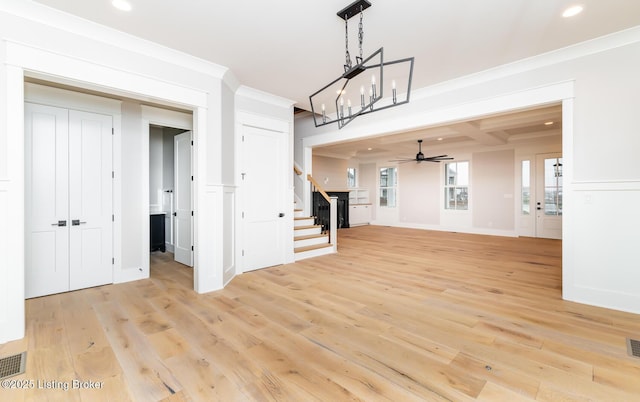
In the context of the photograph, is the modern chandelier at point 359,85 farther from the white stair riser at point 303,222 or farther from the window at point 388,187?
the window at point 388,187

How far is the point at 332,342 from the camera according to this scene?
2408 mm

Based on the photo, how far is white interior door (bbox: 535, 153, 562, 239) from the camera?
25.9 feet

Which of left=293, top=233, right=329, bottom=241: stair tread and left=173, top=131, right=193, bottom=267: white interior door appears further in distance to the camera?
left=293, top=233, right=329, bottom=241: stair tread

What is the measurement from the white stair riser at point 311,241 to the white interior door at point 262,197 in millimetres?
617

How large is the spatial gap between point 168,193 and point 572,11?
6.55 metres

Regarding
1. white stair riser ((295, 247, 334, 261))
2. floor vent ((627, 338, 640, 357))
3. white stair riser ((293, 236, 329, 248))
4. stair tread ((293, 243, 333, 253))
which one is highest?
white stair riser ((293, 236, 329, 248))

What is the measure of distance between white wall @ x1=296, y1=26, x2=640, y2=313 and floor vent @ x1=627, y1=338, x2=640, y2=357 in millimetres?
851

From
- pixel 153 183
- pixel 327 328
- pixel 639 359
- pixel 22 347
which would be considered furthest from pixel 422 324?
pixel 153 183

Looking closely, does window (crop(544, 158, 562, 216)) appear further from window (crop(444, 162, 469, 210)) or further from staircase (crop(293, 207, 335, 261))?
staircase (crop(293, 207, 335, 261))

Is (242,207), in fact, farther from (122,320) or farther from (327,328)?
(327,328)

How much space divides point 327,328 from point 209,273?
183 centimetres

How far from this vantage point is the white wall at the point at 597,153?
3.02 meters

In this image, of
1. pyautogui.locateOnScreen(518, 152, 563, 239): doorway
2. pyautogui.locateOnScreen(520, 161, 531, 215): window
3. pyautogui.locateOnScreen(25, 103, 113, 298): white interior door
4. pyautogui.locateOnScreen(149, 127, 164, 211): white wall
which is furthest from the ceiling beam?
pyautogui.locateOnScreen(25, 103, 113, 298): white interior door

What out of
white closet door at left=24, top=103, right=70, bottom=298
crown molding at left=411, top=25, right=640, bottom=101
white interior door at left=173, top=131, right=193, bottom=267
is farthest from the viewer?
white interior door at left=173, top=131, right=193, bottom=267
